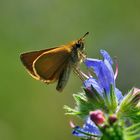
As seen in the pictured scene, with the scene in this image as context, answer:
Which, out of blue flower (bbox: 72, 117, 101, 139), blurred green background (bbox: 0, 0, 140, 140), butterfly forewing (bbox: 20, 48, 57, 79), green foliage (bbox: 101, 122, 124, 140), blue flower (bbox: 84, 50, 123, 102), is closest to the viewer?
green foliage (bbox: 101, 122, 124, 140)

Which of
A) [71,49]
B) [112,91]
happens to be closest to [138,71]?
[71,49]

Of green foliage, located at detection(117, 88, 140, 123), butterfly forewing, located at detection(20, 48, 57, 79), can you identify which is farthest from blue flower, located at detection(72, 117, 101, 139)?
butterfly forewing, located at detection(20, 48, 57, 79)

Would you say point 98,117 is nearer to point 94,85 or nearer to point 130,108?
point 130,108

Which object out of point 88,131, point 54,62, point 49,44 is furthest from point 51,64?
point 49,44

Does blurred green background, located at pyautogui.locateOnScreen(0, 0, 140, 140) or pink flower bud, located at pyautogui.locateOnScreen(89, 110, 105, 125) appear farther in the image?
blurred green background, located at pyautogui.locateOnScreen(0, 0, 140, 140)

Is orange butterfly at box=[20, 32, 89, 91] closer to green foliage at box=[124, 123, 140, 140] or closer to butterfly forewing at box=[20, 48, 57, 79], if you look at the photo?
butterfly forewing at box=[20, 48, 57, 79]

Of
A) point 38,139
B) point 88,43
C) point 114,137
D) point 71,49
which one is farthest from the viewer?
point 88,43

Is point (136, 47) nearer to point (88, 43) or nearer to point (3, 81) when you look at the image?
point (88, 43)
